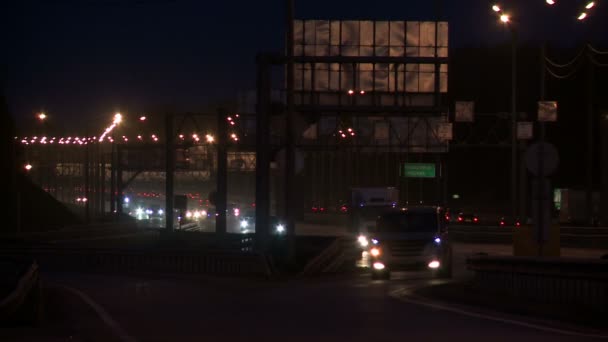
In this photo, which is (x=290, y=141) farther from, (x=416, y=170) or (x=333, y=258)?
(x=416, y=170)

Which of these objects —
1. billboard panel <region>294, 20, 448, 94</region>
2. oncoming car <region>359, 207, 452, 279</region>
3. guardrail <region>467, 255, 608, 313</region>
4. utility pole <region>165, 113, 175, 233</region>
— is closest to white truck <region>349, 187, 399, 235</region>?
billboard panel <region>294, 20, 448, 94</region>

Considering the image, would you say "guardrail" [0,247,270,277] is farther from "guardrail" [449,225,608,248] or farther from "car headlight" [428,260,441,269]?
"guardrail" [449,225,608,248]

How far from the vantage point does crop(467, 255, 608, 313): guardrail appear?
16.6 meters

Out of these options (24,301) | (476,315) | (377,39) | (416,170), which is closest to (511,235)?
(377,39)

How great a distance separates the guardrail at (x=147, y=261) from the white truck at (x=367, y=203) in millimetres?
13089

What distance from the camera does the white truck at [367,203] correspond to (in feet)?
152

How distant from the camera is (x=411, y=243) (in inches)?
1093

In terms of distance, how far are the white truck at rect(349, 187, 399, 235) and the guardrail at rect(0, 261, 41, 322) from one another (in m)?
26.2

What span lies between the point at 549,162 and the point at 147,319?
8.31 m

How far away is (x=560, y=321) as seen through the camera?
52.5 ft

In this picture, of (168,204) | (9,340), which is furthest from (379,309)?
(168,204)

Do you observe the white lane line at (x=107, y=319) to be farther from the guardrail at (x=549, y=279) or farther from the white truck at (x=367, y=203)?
the white truck at (x=367, y=203)

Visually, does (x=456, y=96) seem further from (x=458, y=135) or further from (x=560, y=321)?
(x=560, y=321)

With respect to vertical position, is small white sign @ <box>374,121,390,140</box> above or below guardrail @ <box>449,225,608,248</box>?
above
